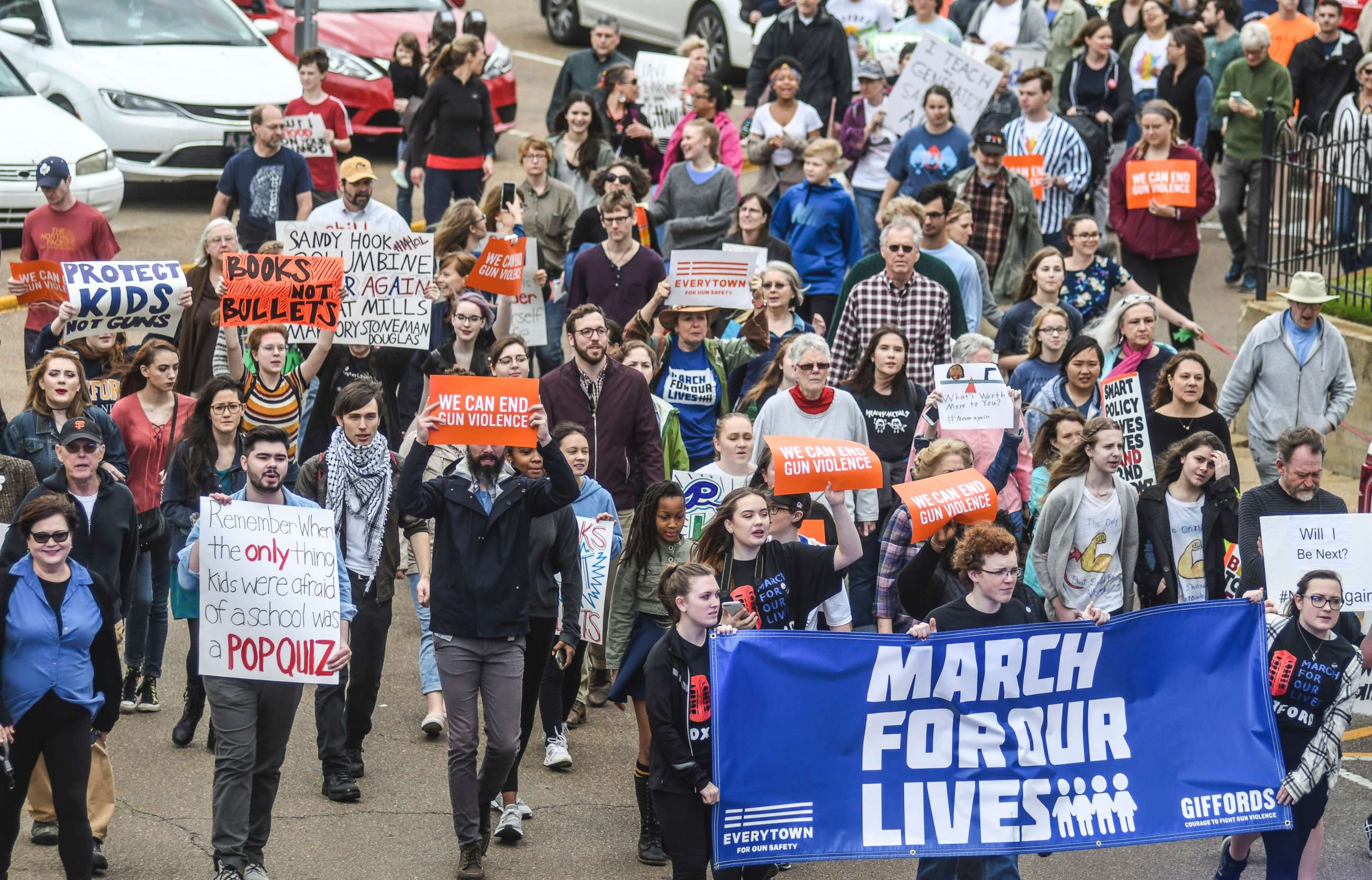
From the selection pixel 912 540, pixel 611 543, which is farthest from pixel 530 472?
pixel 912 540

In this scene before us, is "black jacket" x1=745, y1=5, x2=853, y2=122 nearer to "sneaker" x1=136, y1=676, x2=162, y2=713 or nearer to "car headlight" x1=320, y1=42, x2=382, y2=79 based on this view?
"car headlight" x1=320, y1=42, x2=382, y2=79

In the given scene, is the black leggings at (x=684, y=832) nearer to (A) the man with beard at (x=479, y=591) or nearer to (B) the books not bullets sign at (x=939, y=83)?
(A) the man with beard at (x=479, y=591)

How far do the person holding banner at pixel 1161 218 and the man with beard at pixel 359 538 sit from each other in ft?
21.9

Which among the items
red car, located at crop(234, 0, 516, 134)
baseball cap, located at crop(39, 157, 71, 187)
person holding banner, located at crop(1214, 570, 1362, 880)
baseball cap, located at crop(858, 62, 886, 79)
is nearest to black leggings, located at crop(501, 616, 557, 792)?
person holding banner, located at crop(1214, 570, 1362, 880)

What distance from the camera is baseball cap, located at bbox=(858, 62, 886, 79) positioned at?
52.0ft

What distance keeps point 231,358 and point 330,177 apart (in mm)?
4488

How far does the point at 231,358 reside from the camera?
11.2 meters

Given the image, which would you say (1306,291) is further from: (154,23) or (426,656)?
(154,23)

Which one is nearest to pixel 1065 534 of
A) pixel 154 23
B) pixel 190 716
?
pixel 190 716

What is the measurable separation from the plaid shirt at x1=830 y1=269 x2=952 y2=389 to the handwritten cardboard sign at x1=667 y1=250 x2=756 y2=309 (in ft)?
2.66

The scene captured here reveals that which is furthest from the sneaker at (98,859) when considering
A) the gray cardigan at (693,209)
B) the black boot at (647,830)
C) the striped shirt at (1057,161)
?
the striped shirt at (1057,161)

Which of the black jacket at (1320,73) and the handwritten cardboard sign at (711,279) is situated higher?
A: the black jacket at (1320,73)

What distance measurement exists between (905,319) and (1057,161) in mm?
3849

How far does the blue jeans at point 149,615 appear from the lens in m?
9.59
